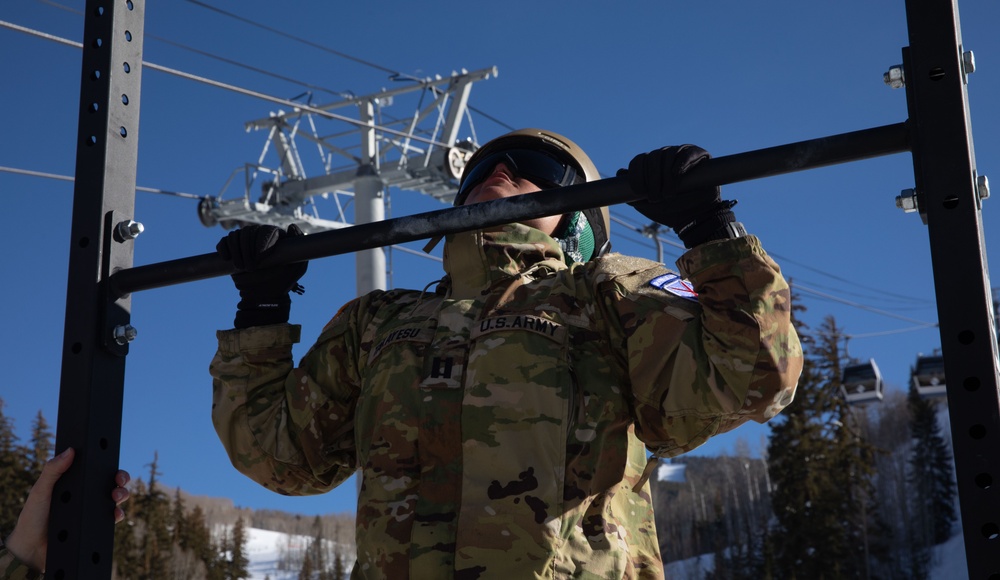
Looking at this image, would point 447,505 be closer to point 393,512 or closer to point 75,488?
point 393,512

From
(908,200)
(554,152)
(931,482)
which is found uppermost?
(931,482)

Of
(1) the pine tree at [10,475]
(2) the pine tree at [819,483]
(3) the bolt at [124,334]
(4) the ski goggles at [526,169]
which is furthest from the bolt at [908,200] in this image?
(2) the pine tree at [819,483]

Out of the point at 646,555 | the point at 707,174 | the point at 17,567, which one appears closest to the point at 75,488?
the point at 17,567

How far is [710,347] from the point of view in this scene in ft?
8.96

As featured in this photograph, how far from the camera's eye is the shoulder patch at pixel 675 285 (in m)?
2.95

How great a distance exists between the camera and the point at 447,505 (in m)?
2.81

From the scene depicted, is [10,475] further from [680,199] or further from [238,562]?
[680,199]

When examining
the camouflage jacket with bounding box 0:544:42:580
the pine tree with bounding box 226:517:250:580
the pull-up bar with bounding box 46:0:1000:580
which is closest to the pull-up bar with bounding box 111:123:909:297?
the pull-up bar with bounding box 46:0:1000:580

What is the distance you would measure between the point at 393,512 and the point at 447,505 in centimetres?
15

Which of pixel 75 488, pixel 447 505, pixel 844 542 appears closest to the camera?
pixel 447 505

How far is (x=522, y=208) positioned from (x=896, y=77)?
0.92 metres

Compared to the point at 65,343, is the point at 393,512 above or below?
below

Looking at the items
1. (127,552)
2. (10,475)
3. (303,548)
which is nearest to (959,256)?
(10,475)

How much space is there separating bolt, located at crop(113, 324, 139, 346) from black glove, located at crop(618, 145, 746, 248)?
159cm
